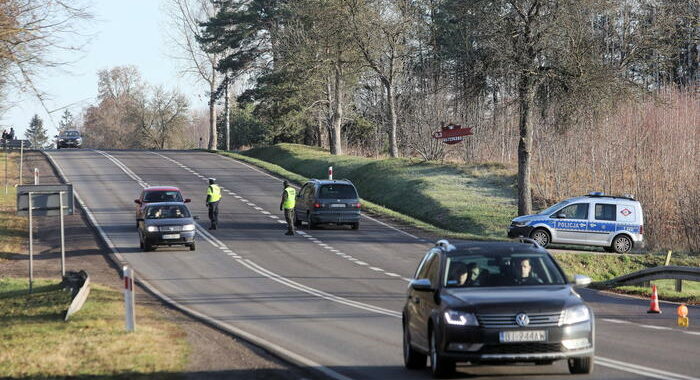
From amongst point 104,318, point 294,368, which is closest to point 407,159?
point 104,318

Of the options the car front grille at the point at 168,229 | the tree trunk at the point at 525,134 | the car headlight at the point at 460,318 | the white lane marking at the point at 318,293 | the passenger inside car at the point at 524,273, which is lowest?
the white lane marking at the point at 318,293

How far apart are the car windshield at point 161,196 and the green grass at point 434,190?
923 centimetres

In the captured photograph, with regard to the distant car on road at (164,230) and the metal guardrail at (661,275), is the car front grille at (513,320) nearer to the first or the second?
the metal guardrail at (661,275)

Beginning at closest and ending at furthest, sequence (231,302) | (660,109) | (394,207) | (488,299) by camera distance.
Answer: (488,299)
(231,302)
(660,109)
(394,207)

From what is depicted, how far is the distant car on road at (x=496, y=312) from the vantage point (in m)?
11.2

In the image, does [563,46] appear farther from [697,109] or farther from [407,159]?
[407,159]

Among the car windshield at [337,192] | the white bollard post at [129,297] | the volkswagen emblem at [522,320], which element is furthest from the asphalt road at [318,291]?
the white bollard post at [129,297]

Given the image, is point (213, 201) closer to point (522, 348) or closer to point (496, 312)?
point (496, 312)

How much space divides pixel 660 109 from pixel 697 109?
2.92m

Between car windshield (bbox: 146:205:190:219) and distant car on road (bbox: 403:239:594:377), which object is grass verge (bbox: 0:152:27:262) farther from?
distant car on road (bbox: 403:239:594:377)

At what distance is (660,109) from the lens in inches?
1681

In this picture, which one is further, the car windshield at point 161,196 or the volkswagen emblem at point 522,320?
the car windshield at point 161,196

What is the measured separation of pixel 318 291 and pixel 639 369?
12517mm

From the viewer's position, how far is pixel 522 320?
1119cm
